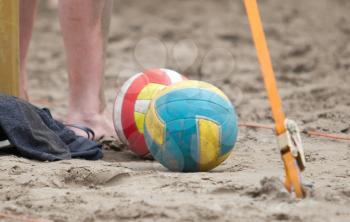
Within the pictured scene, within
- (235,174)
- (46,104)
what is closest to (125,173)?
(235,174)

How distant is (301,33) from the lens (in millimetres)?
8672

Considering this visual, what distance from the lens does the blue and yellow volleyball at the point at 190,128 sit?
365cm

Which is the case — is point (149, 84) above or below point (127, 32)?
below

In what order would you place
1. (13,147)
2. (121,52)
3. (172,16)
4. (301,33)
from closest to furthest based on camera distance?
1. (13,147)
2. (121,52)
3. (301,33)
4. (172,16)

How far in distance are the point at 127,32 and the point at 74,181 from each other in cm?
557

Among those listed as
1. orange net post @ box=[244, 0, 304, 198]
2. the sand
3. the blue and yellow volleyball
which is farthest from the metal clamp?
the blue and yellow volleyball

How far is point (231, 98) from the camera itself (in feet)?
19.6

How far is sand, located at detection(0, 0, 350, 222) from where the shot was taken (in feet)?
10.3

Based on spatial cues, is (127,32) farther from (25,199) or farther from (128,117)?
(25,199)

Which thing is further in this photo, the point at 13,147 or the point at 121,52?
the point at 121,52

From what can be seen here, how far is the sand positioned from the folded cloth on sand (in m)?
0.07

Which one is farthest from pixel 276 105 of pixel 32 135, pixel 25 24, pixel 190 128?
pixel 25 24

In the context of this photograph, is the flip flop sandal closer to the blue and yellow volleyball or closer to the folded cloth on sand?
the folded cloth on sand

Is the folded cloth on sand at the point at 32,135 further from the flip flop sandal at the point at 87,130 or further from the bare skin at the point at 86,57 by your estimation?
the bare skin at the point at 86,57
